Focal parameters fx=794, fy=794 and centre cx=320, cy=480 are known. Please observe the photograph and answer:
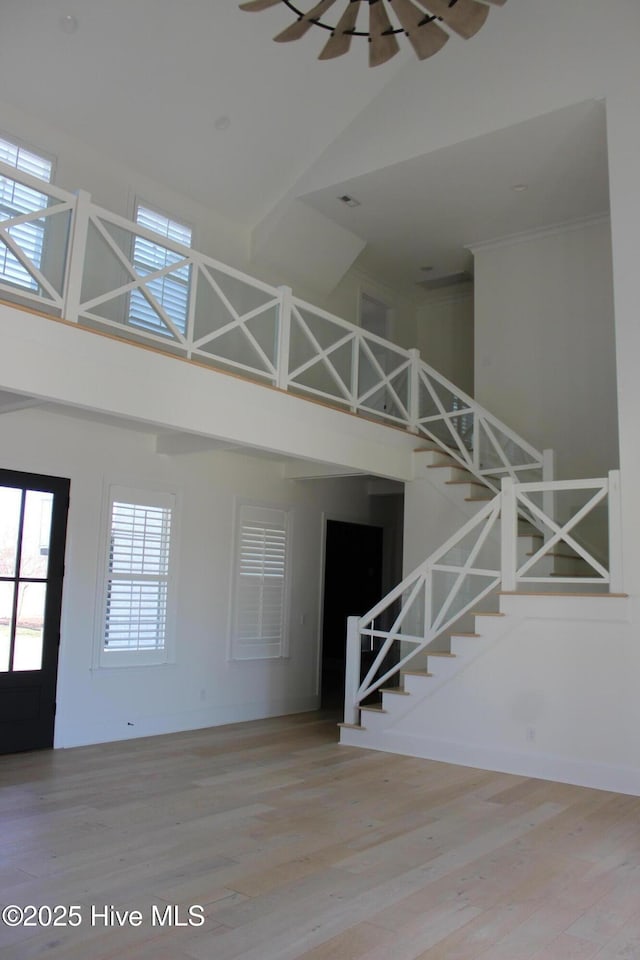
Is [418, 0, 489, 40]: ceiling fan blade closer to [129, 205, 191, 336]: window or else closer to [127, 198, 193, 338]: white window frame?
[127, 198, 193, 338]: white window frame

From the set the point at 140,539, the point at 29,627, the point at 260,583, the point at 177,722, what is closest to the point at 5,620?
the point at 29,627

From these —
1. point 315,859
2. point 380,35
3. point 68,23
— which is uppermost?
point 68,23

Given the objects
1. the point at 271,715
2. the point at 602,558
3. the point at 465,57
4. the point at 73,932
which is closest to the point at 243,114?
the point at 465,57

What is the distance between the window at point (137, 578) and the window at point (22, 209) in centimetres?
193

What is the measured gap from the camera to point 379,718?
661cm

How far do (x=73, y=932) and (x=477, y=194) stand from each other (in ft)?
23.6

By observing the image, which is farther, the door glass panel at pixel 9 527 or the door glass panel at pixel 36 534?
the door glass panel at pixel 36 534

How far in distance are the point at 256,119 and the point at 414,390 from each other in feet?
9.68

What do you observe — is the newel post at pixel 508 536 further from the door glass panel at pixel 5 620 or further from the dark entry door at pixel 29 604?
the door glass panel at pixel 5 620

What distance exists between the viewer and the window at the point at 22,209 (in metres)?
5.58

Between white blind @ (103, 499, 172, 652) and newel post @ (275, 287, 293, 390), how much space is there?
5.93ft

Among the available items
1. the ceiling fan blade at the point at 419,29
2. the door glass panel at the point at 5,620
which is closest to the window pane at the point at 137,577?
the door glass panel at the point at 5,620

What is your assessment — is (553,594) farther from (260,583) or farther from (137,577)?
(137,577)

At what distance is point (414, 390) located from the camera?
7.87 m
